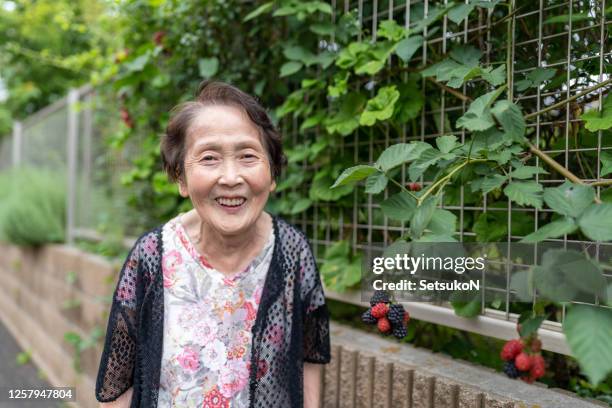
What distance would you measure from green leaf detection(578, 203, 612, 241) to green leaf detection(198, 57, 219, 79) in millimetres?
1966

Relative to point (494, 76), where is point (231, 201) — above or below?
below

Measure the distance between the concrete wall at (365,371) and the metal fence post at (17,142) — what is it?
165 inches

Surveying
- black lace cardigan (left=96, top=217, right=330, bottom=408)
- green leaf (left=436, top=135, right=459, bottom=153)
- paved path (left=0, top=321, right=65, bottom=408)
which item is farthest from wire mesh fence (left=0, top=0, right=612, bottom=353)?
paved path (left=0, top=321, right=65, bottom=408)

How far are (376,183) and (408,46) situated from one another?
2.29ft

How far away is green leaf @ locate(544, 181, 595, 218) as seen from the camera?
1016mm

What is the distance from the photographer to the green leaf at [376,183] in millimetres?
1332

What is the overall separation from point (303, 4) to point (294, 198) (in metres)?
0.82

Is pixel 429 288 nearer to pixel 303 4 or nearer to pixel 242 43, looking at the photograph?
pixel 303 4

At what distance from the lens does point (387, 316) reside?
1395mm

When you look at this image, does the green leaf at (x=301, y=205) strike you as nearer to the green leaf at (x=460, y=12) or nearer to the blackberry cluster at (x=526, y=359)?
the green leaf at (x=460, y=12)

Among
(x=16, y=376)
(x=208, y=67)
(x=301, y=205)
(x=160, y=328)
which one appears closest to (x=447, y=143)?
(x=160, y=328)

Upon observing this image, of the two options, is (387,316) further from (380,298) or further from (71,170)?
(71,170)

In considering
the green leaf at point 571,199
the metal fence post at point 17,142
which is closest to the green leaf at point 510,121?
the green leaf at point 571,199

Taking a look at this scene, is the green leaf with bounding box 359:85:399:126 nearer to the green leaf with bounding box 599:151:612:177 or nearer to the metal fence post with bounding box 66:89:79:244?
the green leaf with bounding box 599:151:612:177
